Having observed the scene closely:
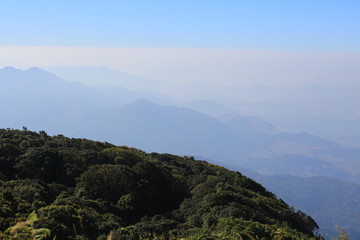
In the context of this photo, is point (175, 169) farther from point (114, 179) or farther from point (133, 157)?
point (114, 179)

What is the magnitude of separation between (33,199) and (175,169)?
17.1 m

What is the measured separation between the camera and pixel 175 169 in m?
33.8

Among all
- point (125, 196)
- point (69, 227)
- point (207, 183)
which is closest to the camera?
point (69, 227)

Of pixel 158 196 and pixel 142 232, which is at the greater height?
pixel 142 232

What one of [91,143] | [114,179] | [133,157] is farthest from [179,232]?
[91,143]

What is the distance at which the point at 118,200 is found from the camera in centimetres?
2228

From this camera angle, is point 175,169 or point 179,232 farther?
point 175,169

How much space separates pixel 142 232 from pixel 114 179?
10099 millimetres

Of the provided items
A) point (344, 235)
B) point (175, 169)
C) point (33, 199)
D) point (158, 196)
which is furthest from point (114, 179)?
point (344, 235)

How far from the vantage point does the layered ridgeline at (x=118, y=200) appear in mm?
13875

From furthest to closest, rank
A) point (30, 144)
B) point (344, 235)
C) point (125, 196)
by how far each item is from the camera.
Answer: point (30, 144) → point (125, 196) → point (344, 235)

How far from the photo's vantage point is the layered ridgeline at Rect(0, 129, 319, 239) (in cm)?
1388

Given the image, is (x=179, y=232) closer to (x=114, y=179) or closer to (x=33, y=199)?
(x=33, y=199)

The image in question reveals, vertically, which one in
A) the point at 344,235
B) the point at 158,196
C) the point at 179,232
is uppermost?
the point at 344,235
